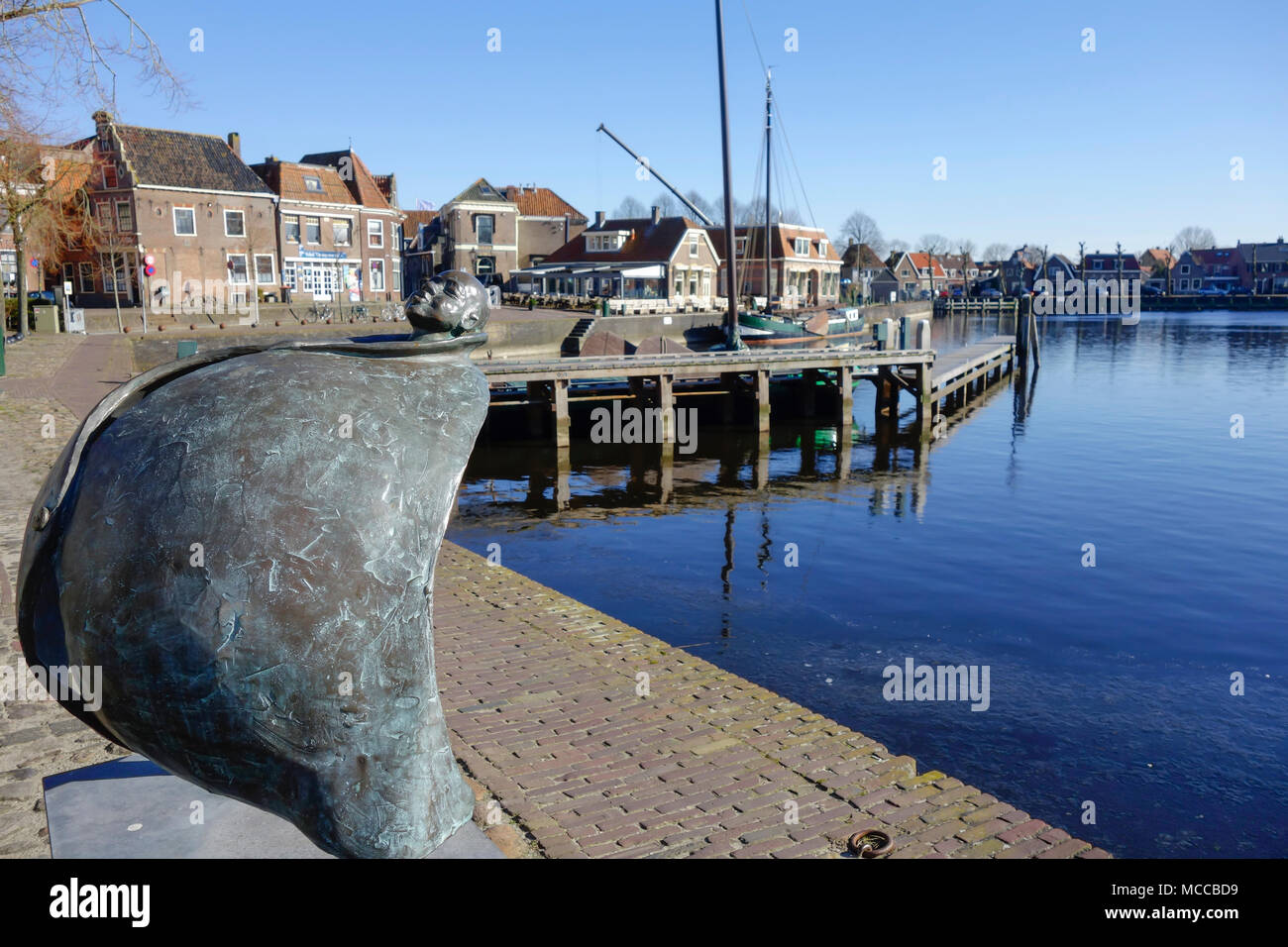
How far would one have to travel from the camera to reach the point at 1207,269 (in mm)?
127438

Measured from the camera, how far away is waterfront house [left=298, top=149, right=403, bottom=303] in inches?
2015

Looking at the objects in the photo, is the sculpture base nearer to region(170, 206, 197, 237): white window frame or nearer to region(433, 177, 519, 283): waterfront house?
region(170, 206, 197, 237): white window frame

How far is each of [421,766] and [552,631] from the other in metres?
6.02

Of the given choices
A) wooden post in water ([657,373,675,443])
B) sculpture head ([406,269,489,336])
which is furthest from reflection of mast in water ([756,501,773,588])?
sculpture head ([406,269,489,336])

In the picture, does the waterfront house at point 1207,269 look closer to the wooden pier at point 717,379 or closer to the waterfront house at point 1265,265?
the waterfront house at point 1265,265

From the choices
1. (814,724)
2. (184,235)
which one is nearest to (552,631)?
(814,724)

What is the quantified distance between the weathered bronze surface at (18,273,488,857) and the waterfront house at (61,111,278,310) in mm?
41815

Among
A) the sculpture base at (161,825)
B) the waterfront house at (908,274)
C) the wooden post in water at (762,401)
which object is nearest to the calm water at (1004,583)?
the wooden post in water at (762,401)

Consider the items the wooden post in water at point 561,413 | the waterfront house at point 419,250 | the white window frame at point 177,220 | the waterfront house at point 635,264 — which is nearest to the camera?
the wooden post in water at point 561,413

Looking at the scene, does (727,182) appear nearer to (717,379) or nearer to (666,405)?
(717,379)

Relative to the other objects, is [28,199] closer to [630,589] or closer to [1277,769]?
[630,589]

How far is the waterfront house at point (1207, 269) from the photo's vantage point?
125000mm

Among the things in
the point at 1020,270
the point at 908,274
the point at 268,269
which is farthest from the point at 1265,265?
the point at 268,269

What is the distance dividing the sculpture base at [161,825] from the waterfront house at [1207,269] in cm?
14326
